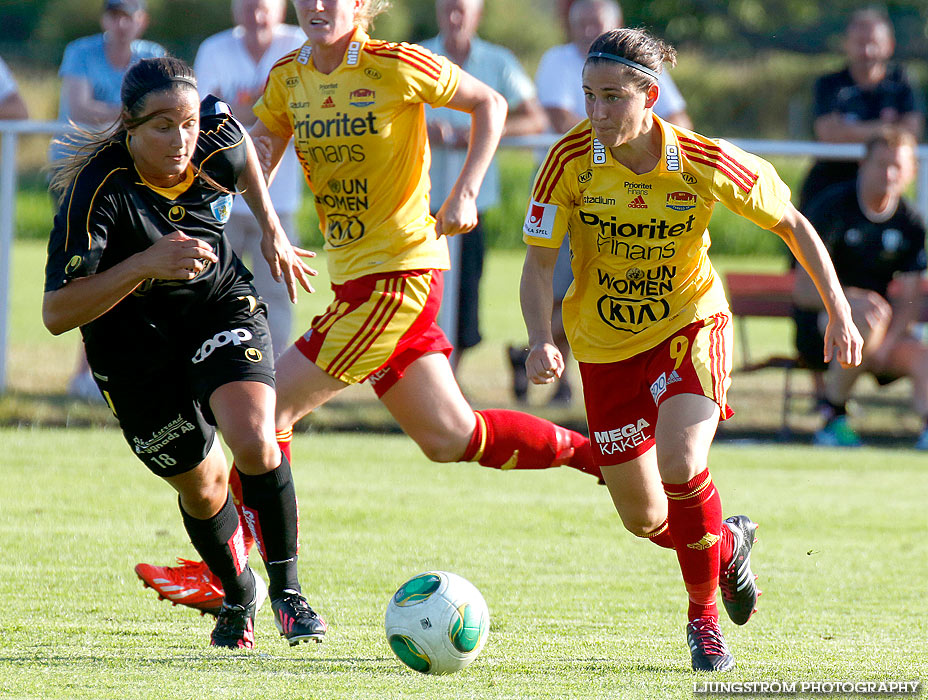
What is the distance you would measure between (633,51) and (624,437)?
125 cm

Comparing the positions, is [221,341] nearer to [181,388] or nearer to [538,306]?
[181,388]

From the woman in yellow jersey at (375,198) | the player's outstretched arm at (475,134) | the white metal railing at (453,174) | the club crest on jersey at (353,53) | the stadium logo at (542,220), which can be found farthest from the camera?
the white metal railing at (453,174)

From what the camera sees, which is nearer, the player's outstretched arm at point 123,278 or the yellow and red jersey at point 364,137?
the player's outstretched arm at point 123,278

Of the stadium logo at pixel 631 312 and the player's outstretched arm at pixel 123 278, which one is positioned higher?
the player's outstretched arm at pixel 123 278

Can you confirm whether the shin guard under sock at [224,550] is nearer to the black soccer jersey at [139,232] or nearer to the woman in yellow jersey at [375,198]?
the black soccer jersey at [139,232]

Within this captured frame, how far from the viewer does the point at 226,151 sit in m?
4.36

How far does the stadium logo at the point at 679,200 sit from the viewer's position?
4.33 meters

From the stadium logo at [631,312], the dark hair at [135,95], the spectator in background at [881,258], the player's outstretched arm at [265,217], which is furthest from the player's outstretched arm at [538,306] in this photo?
the spectator in background at [881,258]

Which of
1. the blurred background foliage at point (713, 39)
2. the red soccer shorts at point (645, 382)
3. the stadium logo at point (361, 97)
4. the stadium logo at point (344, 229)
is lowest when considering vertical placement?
the blurred background foliage at point (713, 39)

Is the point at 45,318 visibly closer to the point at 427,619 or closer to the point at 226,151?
the point at 226,151

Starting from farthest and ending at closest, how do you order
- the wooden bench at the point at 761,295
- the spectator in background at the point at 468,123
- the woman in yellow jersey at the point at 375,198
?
the wooden bench at the point at 761,295
the spectator in background at the point at 468,123
the woman in yellow jersey at the point at 375,198

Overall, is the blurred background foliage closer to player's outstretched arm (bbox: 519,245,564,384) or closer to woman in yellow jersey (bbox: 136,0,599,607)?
woman in yellow jersey (bbox: 136,0,599,607)

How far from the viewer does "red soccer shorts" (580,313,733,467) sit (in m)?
4.33

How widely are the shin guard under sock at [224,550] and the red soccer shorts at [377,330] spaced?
34.0 inches
